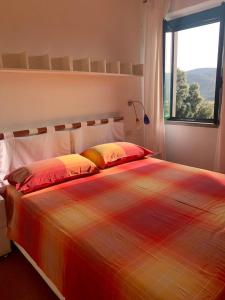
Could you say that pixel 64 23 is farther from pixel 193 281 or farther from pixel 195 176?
pixel 193 281

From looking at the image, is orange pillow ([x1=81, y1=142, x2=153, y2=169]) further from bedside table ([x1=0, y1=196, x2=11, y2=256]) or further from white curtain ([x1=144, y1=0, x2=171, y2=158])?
bedside table ([x1=0, y1=196, x2=11, y2=256])

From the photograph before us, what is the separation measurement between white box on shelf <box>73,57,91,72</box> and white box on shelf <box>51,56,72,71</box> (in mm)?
176

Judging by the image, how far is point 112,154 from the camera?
2590 millimetres

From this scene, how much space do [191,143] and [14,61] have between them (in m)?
2.28

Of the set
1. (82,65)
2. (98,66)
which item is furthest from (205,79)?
(82,65)

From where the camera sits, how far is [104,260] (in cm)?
114

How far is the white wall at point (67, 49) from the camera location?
2.30 metres

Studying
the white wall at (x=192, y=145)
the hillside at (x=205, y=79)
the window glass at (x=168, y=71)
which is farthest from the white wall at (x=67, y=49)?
the hillside at (x=205, y=79)

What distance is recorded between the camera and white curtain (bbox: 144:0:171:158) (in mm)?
3098

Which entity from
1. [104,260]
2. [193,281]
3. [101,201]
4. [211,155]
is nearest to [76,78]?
[101,201]

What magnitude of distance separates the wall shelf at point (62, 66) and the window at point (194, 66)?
0.53 m

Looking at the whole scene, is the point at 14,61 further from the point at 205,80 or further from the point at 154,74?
the point at 205,80

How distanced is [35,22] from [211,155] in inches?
97.1

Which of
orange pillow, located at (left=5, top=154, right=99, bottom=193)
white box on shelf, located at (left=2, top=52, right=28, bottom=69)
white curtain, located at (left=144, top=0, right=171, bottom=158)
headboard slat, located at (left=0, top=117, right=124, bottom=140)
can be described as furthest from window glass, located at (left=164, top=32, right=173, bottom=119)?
white box on shelf, located at (left=2, top=52, right=28, bottom=69)
